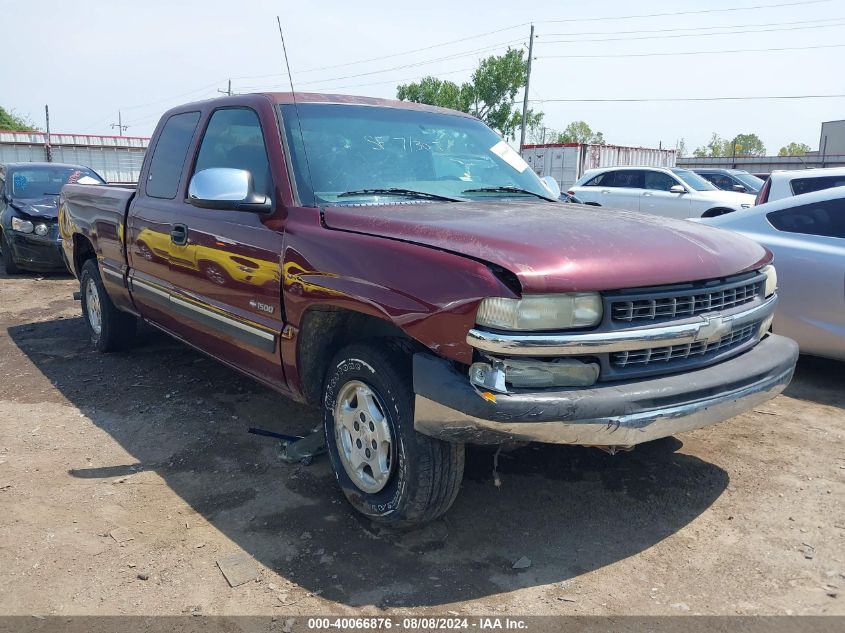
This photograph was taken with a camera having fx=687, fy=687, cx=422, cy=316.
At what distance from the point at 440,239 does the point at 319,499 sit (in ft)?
4.94

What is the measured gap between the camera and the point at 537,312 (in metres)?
2.48

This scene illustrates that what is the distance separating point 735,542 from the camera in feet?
9.89

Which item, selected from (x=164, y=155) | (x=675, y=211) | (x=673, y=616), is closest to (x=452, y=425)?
(x=673, y=616)

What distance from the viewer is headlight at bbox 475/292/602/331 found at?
2.46m

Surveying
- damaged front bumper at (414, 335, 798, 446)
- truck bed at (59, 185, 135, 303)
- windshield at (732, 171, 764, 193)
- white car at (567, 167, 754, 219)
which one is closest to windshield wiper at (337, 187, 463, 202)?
damaged front bumper at (414, 335, 798, 446)

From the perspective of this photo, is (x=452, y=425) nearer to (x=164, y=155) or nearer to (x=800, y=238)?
(x=164, y=155)

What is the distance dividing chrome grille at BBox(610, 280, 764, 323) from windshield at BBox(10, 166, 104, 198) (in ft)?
31.2

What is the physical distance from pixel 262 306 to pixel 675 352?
201 centimetres

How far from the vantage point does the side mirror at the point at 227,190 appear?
334 cm

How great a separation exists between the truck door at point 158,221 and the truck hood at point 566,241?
1.70m

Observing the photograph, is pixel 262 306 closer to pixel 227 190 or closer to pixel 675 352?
pixel 227 190

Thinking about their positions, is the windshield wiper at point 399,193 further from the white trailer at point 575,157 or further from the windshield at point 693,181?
the white trailer at point 575,157

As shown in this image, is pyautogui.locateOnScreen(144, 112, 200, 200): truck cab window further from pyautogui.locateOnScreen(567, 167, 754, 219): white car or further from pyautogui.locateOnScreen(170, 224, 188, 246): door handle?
pyautogui.locateOnScreen(567, 167, 754, 219): white car

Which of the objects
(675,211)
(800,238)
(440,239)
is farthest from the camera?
(675,211)
